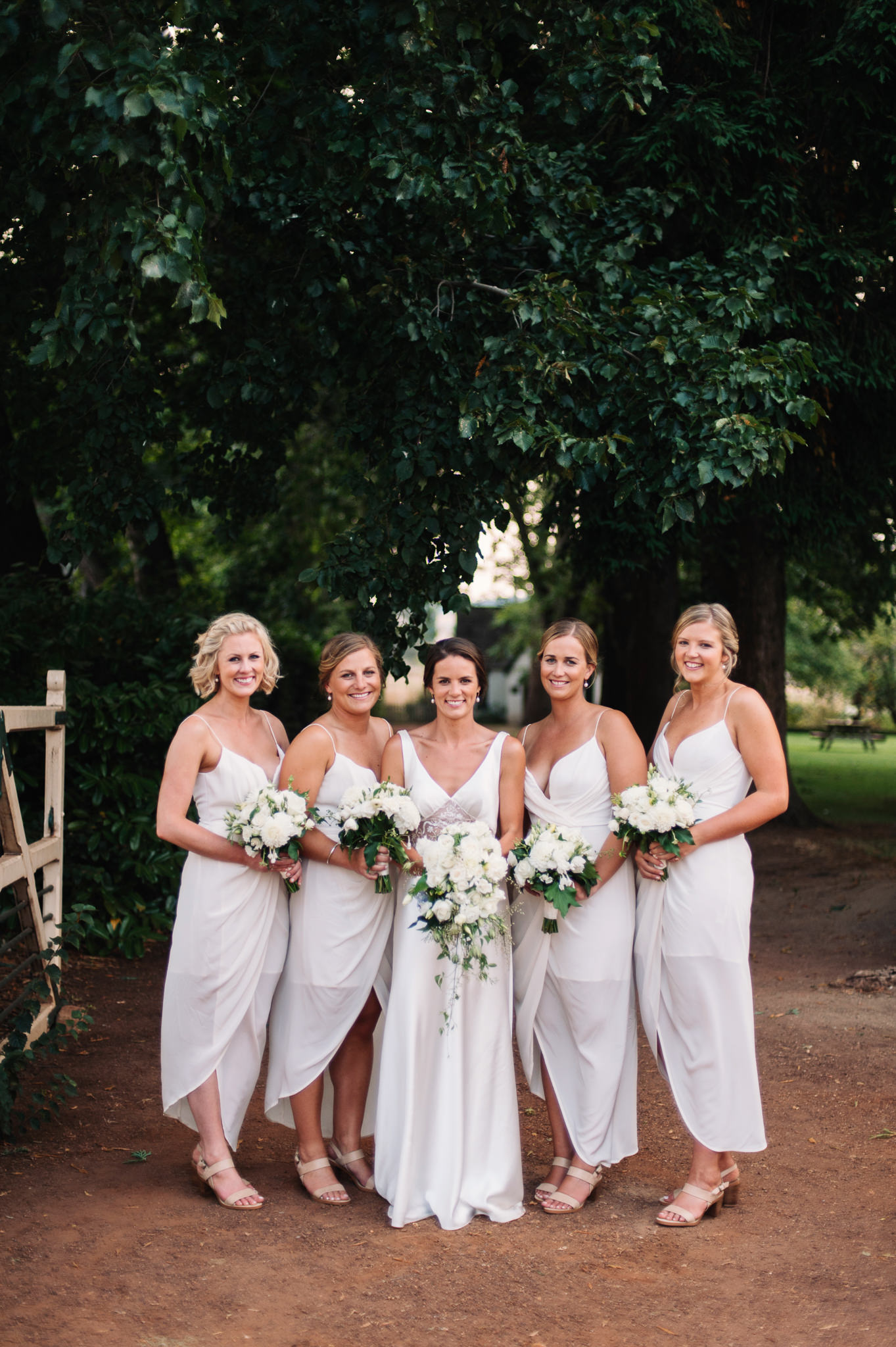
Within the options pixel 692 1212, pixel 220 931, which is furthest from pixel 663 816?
pixel 220 931

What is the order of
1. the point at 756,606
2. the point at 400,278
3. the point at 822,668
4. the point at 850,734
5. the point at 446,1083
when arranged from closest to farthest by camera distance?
1. the point at 446,1083
2. the point at 400,278
3. the point at 756,606
4. the point at 850,734
5. the point at 822,668

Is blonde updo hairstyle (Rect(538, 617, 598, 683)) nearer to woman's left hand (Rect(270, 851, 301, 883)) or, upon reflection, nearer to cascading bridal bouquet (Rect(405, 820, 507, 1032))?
cascading bridal bouquet (Rect(405, 820, 507, 1032))

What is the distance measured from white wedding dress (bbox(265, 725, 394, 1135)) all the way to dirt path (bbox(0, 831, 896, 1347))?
1.86ft

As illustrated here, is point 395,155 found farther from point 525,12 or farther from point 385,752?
point 385,752

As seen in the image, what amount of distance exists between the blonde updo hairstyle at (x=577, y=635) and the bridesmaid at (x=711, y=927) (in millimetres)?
340

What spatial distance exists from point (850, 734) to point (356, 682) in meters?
31.2

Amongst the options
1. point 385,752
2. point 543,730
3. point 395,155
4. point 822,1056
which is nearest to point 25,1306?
point 385,752

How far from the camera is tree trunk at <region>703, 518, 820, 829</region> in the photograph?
1408cm

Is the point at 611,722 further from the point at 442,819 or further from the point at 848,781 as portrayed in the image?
the point at 848,781

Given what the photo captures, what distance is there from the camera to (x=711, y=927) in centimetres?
481

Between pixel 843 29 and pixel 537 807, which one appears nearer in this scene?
pixel 537 807

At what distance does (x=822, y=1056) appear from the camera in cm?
705

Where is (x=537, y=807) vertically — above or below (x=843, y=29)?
below

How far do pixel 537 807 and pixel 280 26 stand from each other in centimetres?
471
